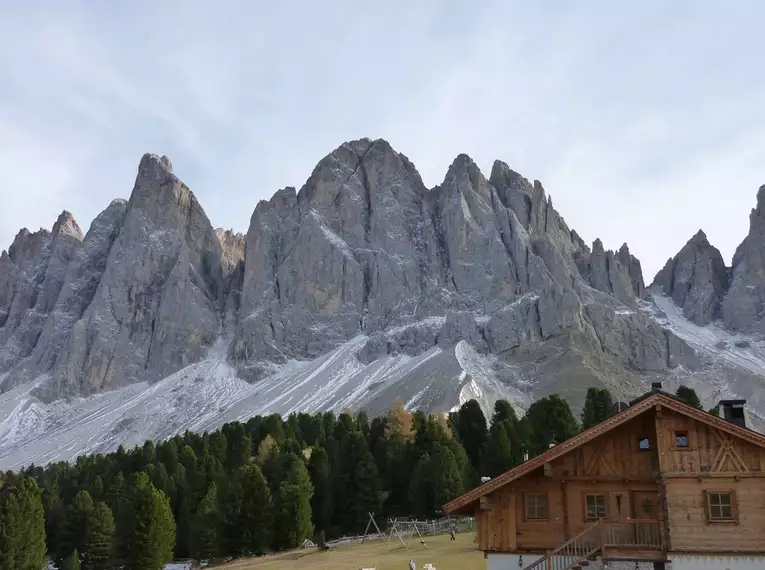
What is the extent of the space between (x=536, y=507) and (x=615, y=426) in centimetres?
446

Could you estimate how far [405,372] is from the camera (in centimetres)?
19462

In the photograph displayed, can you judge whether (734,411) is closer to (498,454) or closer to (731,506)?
(731,506)

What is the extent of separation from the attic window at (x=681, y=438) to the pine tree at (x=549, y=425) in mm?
47733

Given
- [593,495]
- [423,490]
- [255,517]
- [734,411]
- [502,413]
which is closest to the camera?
[593,495]

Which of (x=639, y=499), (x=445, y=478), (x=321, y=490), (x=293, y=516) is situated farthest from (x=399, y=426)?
(x=639, y=499)

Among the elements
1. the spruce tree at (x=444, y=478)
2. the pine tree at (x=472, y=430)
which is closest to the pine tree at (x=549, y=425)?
the pine tree at (x=472, y=430)

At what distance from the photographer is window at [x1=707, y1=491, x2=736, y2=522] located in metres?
25.8

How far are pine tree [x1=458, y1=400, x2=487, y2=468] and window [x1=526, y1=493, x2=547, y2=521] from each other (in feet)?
182

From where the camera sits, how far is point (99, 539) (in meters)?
63.1

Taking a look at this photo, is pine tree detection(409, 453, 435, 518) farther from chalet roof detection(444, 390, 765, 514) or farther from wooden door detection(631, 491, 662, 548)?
wooden door detection(631, 491, 662, 548)

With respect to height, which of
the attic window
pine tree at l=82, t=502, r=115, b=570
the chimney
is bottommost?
pine tree at l=82, t=502, r=115, b=570

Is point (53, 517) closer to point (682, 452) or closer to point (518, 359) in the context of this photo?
point (682, 452)

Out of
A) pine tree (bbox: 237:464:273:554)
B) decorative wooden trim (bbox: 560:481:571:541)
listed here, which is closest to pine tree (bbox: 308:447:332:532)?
pine tree (bbox: 237:464:273:554)

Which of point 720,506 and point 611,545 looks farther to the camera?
point 611,545
